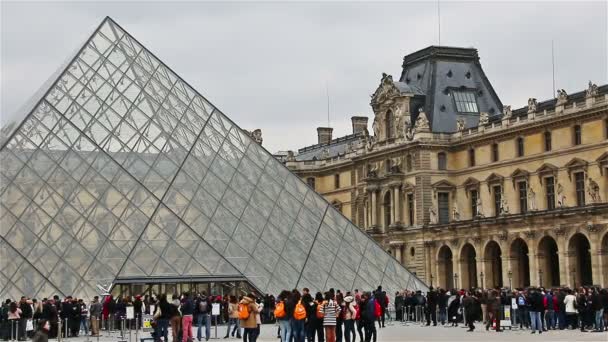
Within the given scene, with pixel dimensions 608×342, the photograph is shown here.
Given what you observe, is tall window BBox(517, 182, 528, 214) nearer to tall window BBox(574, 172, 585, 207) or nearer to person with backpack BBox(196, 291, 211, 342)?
tall window BBox(574, 172, 585, 207)

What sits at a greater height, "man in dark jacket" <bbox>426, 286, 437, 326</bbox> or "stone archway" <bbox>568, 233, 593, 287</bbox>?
"stone archway" <bbox>568, 233, 593, 287</bbox>

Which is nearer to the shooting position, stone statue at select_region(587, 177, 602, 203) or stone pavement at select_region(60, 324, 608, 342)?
stone pavement at select_region(60, 324, 608, 342)

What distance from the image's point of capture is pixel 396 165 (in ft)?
198

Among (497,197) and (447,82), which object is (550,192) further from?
(447,82)

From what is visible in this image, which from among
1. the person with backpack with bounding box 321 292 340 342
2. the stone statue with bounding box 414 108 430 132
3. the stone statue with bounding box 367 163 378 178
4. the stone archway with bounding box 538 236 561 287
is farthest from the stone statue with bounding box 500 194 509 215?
the person with backpack with bounding box 321 292 340 342

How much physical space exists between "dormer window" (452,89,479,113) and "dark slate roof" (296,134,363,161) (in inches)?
432

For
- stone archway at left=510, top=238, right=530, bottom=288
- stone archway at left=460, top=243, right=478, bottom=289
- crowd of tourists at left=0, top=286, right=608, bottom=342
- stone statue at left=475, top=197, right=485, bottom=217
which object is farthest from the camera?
stone archway at left=460, top=243, right=478, bottom=289

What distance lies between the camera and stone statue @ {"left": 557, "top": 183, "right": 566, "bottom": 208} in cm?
4719

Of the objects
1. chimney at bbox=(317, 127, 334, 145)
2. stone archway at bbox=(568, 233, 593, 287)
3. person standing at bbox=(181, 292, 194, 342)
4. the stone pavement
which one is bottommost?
the stone pavement

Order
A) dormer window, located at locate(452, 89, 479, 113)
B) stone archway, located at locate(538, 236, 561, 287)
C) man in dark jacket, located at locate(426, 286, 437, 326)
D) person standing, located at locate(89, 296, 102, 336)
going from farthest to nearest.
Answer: dormer window, located at locate(452, 89, 479, 113) → stone archway, located at locate(538, 236, 561, 287) → man in dark jacket, located at locate(426, 286, 437, 326) → person standing, located at locate(89, 296, 102, 336)

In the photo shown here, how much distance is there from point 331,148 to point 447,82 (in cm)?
1644

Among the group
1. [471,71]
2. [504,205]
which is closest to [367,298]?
[504,205]

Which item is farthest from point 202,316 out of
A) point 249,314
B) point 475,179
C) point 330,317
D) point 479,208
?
point 475,179

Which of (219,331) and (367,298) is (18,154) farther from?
(367,298)
